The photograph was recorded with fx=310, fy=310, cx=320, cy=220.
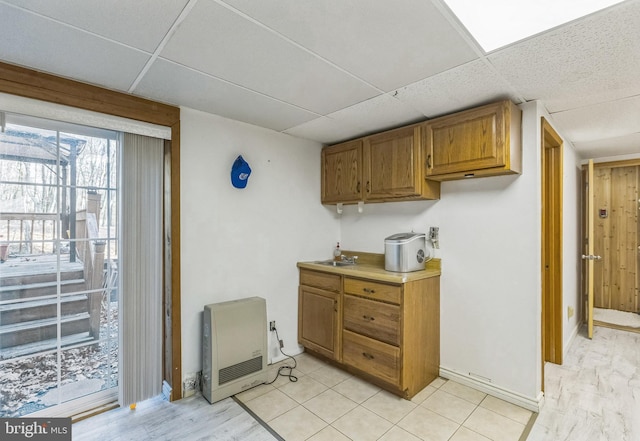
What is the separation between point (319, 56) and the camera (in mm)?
1706

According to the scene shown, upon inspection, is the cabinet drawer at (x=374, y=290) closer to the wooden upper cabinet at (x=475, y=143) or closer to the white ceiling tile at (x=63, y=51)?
the wooden upper cabinet at (x=475, y=143)

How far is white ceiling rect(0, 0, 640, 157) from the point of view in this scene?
135 centimetres

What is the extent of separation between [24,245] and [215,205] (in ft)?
3.99

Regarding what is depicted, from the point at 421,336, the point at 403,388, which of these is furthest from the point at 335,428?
the point at 421,336

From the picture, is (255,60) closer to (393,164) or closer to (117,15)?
(117,15)

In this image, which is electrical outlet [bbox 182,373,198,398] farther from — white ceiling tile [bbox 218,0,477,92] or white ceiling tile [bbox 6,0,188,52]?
white ceiling tile [bbox 218,0,477,92]

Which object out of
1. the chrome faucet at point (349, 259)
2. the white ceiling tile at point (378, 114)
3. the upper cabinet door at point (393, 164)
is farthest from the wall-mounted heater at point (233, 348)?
the white ceiling tile at point (378, 114)

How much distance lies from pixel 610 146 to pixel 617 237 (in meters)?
1.72

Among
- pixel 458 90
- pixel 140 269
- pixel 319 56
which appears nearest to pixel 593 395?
pixel 458 90

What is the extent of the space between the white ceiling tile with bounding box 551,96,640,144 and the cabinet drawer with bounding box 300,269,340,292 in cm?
233

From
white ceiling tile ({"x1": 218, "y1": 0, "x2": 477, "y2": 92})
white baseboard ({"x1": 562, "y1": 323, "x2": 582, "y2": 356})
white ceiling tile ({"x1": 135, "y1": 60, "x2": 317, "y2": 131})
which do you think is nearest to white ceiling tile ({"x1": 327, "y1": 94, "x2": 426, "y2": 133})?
white ceiling tile ({"x1": 135, "y1": 60, "x2": 317, "y2": 131})

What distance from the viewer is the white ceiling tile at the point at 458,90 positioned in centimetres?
186

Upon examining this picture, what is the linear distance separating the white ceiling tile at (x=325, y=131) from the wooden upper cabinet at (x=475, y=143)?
76cm

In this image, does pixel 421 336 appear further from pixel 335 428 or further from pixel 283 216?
pixel 283 216
